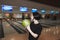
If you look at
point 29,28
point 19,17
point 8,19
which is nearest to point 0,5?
point 8,19

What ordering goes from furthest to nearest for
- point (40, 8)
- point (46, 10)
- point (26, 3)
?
point (46, 10), point (40, 8), point (26, 3)

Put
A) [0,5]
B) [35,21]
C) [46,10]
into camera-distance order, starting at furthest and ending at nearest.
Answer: [46,10] < [0,5] < [35,21]

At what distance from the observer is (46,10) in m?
10.3

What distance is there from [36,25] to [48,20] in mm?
10421

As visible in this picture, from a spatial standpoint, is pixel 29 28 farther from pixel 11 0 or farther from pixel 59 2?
pixel 59 2

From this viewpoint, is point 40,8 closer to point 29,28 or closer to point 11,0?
point 11,0

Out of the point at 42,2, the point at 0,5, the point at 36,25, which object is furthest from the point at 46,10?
the point at 36,25

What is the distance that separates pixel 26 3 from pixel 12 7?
1.12 meters

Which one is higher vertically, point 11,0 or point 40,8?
point 11,0

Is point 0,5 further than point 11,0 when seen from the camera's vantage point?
No

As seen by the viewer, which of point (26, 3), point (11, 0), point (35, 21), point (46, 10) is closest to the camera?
point (35, 21)

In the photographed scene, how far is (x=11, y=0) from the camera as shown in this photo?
24.7ft

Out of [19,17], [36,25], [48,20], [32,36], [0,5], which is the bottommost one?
[48,20]

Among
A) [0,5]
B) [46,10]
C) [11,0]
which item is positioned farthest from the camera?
[46,10]
